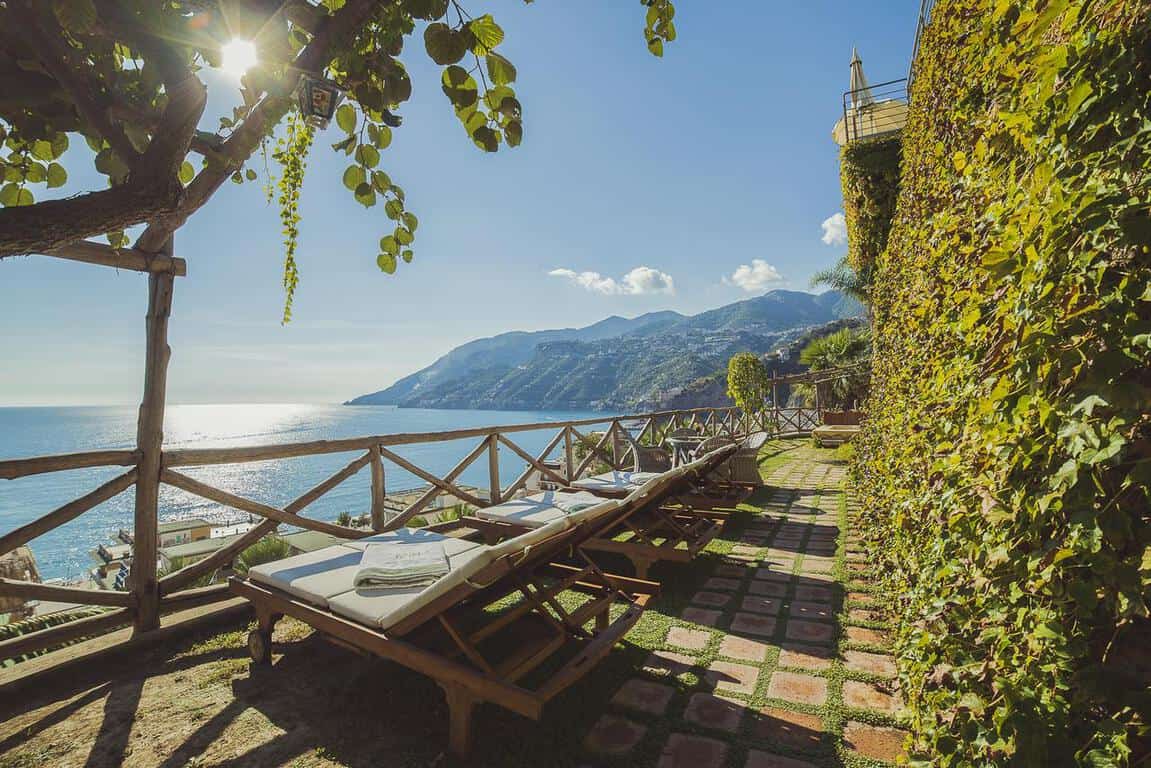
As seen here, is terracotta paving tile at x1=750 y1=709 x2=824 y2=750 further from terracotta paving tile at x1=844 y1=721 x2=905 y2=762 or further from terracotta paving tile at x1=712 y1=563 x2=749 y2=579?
terracotta paving tile at x1=712 y1=563 x2=749 y2=579

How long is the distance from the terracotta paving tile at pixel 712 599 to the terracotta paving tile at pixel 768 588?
0.24 metres

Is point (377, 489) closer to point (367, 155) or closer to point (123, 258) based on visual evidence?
point (123, 258)

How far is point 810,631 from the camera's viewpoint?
3078 millimetres

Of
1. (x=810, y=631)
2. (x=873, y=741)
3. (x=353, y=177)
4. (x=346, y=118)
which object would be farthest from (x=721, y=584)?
(x=346, y=118)

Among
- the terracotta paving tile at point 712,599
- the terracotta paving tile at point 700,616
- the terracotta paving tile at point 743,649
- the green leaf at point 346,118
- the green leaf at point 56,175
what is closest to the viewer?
the green leaf at point 346,118

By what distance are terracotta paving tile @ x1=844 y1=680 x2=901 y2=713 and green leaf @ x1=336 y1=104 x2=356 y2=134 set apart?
Answer: 330cm

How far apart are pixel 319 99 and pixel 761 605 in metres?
3.89

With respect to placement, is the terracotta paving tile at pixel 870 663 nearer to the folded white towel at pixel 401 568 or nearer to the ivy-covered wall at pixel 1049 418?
the ivy-covered wall at pixel 1049 418

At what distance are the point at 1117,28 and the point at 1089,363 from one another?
2.21ft

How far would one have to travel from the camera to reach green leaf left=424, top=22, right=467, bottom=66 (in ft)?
4.16

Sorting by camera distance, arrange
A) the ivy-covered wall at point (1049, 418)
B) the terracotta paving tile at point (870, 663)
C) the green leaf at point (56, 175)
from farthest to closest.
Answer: the terracotta paving tile at point (870, 663) < the green leaf at point (56, 175) < the ivy-covered wall at point (1049, 418)

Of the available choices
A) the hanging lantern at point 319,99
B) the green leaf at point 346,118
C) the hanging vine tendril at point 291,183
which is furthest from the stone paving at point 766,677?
the hanging vine tendril at point 291,183

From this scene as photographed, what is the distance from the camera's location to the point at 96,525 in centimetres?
5247

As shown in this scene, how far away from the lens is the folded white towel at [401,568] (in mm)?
2547
